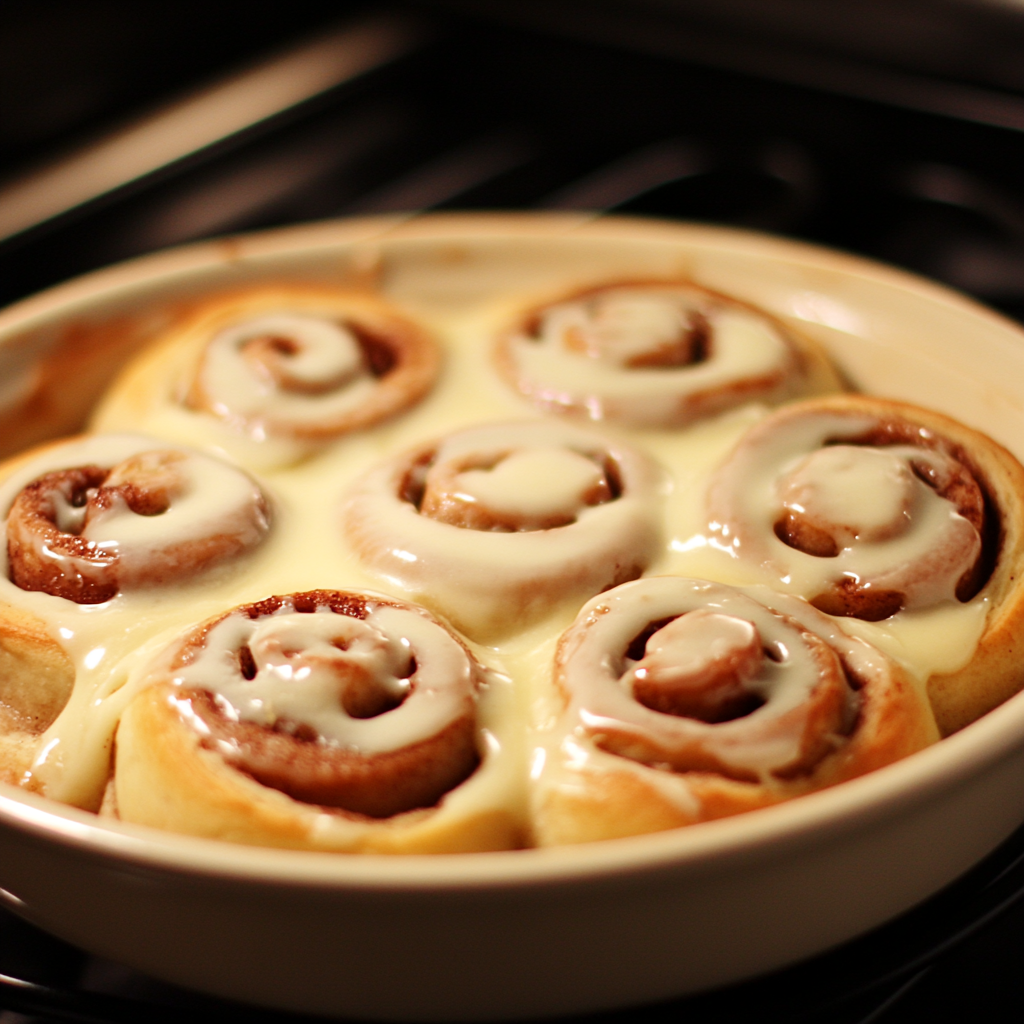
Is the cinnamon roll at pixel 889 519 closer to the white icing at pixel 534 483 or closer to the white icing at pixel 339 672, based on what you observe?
the white icing at pixel 534 483

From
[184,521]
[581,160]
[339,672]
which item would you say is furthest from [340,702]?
[581,160]

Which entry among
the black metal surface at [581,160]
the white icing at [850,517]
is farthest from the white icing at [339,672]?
→ the black metal surface at [581,160]

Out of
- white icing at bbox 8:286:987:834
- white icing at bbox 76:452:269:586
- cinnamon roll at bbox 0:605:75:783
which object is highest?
white icing at bbox 76:452:269:586

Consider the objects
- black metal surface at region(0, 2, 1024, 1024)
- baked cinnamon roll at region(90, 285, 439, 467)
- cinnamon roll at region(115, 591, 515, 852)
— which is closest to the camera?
→ cinnamon roll at region(115, 591, 515, 852)

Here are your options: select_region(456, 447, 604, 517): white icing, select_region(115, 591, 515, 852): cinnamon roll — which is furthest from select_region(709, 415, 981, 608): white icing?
select_region(115, 591, 515, 852): cinnamon roll

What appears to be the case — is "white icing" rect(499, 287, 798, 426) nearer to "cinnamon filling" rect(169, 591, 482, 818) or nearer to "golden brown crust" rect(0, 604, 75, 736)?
"cinnamon filling" rect(169, 591, 482, 818)

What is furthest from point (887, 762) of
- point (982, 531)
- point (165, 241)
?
point (165, 241)
